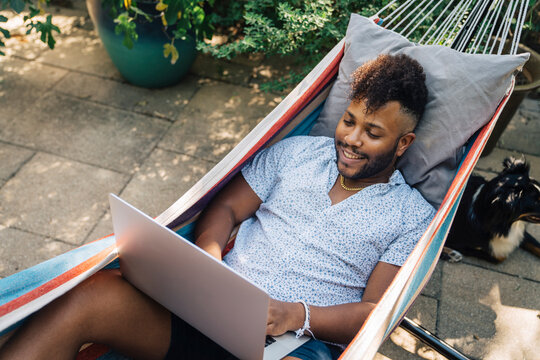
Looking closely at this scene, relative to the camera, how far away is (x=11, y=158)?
8.97ft

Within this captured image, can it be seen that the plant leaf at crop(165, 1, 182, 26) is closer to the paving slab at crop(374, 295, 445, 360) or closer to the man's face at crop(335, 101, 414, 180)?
the man's face at crop(335, 101, 414, 180)

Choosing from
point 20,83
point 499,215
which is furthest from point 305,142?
point 20,83

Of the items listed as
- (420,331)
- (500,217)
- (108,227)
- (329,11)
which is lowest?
(108,227)

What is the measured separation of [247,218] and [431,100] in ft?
2.70

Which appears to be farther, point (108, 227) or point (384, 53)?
point (108, 227)

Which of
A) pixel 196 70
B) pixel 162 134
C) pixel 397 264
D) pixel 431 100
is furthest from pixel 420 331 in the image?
pixel 196 70

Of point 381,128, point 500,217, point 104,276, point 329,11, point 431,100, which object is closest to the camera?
point 104,276

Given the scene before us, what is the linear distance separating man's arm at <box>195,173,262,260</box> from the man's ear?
1.78ft

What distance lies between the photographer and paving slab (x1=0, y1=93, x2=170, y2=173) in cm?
280

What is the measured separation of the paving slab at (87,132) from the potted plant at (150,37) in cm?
31

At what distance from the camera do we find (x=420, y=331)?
1.92 m

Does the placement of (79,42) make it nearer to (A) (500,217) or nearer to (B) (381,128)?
(B) (381,128)

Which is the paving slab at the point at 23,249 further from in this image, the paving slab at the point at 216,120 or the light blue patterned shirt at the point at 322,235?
the light blue patterned shirt at the point at 322,235

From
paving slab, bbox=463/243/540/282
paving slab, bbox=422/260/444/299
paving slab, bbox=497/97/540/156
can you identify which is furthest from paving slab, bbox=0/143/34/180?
paving slab, bbox=497/97/540/156
